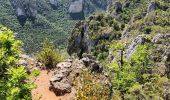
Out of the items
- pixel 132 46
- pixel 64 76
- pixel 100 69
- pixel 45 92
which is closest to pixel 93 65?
pixel 100 69

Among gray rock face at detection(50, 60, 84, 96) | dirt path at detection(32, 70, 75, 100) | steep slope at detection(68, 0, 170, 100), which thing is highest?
gray rock face at detection(50, 60, 84, 96)

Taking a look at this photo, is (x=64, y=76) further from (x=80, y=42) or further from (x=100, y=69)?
(x=80, y=42)

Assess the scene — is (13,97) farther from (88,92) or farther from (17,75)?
(88,92)

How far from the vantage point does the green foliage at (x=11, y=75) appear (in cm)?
1756

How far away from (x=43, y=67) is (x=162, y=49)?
41282 mm

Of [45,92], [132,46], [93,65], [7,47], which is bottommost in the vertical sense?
[132,46]

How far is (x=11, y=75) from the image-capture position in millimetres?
18078

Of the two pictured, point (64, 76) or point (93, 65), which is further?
point (93, 65)

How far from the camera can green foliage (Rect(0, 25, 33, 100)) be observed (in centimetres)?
1756

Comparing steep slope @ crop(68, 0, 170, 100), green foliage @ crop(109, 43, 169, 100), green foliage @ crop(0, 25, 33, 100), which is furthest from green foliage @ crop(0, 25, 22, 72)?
green foliage @ crop(109, 43, 169, 100)

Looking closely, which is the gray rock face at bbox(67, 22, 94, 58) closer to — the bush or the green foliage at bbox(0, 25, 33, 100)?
the bush

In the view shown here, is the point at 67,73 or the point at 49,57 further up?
the point at 49,57

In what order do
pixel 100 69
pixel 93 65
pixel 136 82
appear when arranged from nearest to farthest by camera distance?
pixel 93 65
pixel 100 69
pixel 136 82

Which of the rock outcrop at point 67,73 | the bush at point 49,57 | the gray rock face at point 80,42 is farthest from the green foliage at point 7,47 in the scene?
the gray rock face at point 80,42
